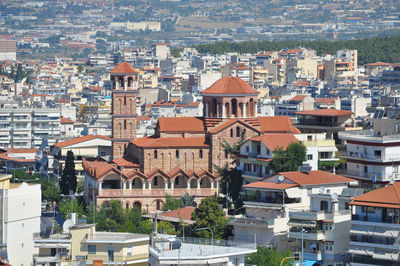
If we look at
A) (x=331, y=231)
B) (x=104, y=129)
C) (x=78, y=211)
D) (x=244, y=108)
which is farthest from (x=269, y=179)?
(x=104, y=129)

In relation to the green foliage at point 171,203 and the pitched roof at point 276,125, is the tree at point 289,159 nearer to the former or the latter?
the green foliage at point 171,203

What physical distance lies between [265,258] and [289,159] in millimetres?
17637

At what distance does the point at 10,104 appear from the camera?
136750 mm

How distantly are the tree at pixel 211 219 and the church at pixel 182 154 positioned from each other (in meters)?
15.8

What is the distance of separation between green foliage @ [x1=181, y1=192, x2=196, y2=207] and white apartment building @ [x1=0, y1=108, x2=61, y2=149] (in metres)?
44.2

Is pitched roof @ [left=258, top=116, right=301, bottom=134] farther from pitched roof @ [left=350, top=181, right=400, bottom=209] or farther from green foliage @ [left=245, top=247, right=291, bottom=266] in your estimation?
green foliage @ [left=245, top=247, right=291, bottom=266]

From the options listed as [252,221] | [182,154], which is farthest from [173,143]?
[252,221]

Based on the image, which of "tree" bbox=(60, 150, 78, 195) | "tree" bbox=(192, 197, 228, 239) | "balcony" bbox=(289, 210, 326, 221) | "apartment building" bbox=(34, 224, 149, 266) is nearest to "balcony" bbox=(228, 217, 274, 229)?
"tree" bbox=(192, 197, 228, 239)

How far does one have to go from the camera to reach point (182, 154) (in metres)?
82.8

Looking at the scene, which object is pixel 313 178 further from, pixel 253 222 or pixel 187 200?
pixel 187 200

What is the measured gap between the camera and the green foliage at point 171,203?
78375 millimetres

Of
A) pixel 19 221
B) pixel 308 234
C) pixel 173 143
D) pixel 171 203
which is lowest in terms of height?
pixel 308 234

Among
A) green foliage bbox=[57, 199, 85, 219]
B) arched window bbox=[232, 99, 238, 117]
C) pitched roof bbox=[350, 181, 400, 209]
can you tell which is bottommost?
green foliage bbox=[57, 199, 85, 219]

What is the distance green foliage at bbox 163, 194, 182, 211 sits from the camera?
78375 mm
